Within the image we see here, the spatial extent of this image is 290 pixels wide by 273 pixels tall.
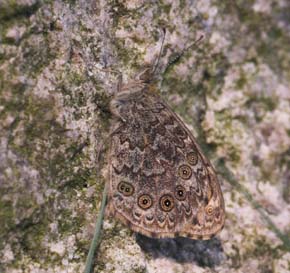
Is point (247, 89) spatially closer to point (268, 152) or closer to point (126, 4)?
point (268, 152)

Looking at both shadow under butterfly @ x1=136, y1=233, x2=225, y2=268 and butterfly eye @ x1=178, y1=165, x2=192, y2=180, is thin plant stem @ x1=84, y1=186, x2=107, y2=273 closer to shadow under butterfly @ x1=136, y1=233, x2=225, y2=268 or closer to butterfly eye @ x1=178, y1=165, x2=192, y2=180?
shadow under butterfly @ x1=136, y1=233, x2=225, y2=268

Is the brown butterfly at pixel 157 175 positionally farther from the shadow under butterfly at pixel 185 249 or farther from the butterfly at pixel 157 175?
the shadow under butterfly at pixel 185 249

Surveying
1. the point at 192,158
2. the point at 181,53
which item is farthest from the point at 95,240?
the point at 181,53

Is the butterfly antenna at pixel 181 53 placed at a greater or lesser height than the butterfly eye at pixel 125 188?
greater

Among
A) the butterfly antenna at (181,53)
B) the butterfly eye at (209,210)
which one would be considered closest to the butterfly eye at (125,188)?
the butterfly eye at (209,210)

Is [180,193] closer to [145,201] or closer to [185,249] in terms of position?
[145,201]

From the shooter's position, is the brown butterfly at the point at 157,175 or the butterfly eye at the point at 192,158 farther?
the butterfly eye at the point at 192,158

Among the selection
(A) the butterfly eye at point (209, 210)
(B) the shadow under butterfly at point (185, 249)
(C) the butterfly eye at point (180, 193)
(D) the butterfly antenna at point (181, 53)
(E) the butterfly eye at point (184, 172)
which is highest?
(D) the butterfly antenna at point (181, 53)

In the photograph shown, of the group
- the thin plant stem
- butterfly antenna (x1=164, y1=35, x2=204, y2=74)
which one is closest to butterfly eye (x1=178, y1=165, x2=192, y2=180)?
the thin plant stem
